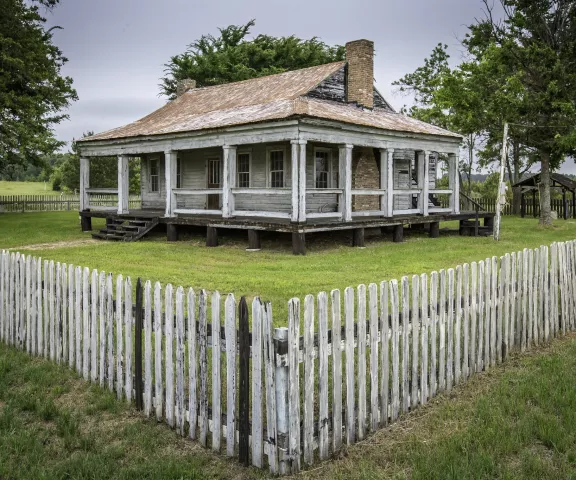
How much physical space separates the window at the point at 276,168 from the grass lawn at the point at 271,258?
2.57m

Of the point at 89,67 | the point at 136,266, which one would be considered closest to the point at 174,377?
the point at 136,266

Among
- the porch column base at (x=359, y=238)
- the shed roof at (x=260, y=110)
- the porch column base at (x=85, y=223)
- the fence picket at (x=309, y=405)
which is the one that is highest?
the shed roof at (x=260, y=110)

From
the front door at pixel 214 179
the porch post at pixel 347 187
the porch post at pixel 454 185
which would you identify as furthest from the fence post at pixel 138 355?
the porch post at pixel 454 185

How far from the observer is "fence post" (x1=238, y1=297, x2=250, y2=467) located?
416 cm

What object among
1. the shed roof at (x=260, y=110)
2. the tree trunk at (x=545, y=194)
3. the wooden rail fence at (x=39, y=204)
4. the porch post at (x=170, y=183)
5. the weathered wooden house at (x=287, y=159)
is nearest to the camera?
the weathered wooden house at (x=287, y=159)

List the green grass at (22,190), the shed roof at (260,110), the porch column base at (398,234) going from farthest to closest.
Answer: the green grass at (22,190) → the porch column base at (398,234) → the shed roof at (260,110)

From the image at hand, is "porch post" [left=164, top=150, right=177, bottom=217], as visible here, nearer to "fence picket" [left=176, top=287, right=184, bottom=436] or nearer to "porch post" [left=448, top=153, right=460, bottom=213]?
"porch post" [left=448, top=153, right=460, bottom=213]

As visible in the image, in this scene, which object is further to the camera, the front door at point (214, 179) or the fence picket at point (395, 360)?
the front door at point (214, 179)

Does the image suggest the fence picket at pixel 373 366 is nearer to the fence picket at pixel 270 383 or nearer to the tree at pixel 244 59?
the fence picket at pixel 270 383

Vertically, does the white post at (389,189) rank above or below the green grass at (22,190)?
below

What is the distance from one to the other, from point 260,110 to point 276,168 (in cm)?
249

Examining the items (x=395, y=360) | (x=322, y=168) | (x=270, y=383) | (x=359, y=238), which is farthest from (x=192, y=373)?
(x=322, y=168)

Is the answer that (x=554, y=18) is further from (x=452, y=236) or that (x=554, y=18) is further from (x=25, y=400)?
(x=25, y=400)

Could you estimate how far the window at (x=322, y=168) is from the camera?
21406mm
